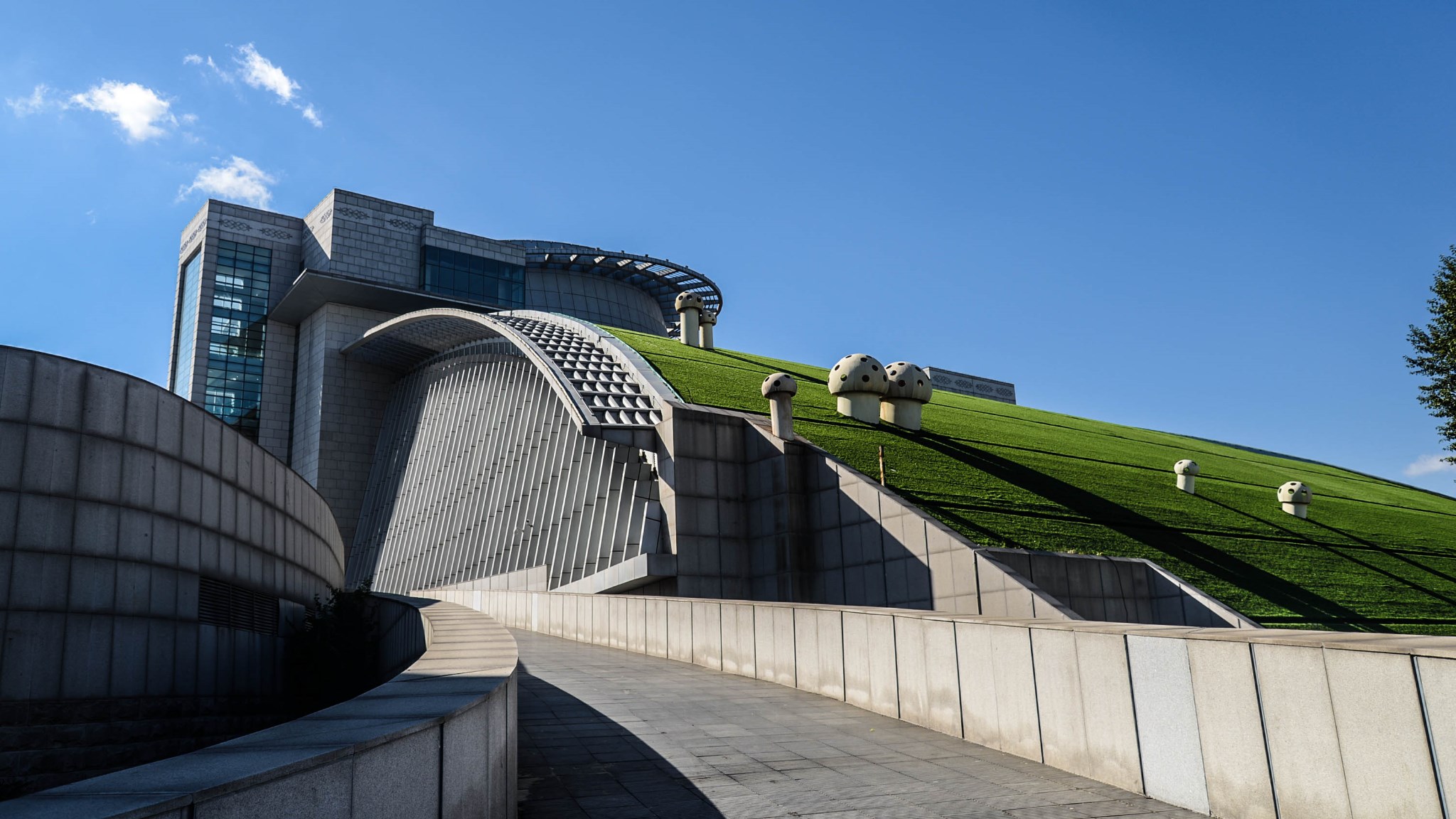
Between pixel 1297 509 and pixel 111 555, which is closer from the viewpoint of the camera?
pixel 111 555

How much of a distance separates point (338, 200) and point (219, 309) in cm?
806

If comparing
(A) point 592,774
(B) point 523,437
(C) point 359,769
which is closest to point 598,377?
(B) point 523,437

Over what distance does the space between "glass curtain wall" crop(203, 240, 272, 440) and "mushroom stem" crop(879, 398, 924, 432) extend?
3546 centimetres

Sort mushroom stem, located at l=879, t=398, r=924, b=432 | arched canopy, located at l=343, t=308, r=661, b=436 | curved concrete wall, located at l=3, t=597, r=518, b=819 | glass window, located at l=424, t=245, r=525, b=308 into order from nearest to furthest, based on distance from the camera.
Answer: curved concrete wall, located at l=3, t=597, r=518, b=819 → arched canopy, located at l=343, t=308, r=661, b=436 → mushroom stem, located at l=879, t=398, r=924, b=432 → glass window, located at l=424, t=245, r=525, b=308

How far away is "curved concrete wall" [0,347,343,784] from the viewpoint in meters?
12.0

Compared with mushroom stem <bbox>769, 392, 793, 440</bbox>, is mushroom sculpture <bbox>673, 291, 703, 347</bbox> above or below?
above

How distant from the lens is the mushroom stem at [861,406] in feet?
92.7

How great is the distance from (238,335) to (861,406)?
38.0 m

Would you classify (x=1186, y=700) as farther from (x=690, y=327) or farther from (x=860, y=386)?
(x=690, y=327)

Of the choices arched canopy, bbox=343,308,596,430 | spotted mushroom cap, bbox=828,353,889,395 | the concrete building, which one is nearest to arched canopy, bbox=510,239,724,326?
the concrete building

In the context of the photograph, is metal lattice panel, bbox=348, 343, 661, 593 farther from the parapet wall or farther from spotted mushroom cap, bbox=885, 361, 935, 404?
the parapet wall

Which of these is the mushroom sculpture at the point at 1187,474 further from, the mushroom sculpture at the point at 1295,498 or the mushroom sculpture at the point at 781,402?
the mushroom sculpture at the point at 781,402

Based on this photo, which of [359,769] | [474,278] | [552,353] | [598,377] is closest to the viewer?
[359,769]

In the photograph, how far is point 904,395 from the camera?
28.5m
